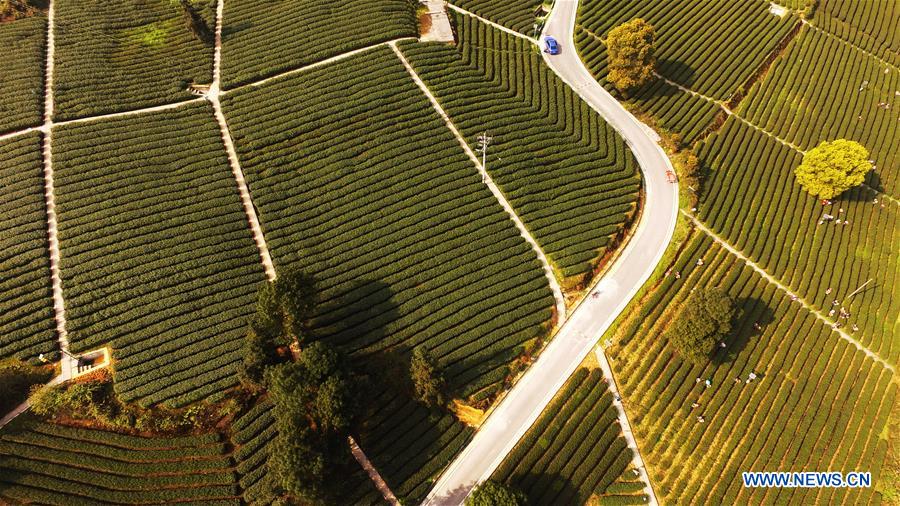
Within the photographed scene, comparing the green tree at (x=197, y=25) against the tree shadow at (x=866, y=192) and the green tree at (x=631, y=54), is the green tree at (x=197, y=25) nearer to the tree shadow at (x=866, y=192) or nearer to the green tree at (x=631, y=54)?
the green tree at (x=631, y=54)

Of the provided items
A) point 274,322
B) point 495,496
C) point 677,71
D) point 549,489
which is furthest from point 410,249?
point 677,71

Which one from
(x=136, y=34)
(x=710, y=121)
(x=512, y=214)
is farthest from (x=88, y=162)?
(x=710, y=121)

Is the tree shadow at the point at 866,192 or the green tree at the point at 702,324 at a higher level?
the tree shadow at the point at 866,192

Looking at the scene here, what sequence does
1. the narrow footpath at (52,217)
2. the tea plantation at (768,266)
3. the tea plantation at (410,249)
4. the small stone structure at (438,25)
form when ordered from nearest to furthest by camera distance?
the tea plantation at (410,249), the narrow footpath at (52,217), the tea plantation at (768,266), the small stone structure at (438,25)

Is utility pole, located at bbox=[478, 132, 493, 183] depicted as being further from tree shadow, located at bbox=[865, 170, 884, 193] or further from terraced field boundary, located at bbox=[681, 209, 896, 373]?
tree shadow, located at bbox=[865, 170, 884, 193]

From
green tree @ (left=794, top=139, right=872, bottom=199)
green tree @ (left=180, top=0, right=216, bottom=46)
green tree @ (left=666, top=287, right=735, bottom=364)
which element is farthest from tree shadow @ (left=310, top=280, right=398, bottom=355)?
green tree @ (left=794, top=139, right=872, bottom=199)

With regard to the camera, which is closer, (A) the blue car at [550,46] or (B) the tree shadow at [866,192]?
(B) the tree shadow at [866,192]

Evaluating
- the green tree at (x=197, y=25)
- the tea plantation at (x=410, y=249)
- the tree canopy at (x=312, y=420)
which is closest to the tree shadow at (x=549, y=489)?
the tea plantation at (x=410, y=249)
